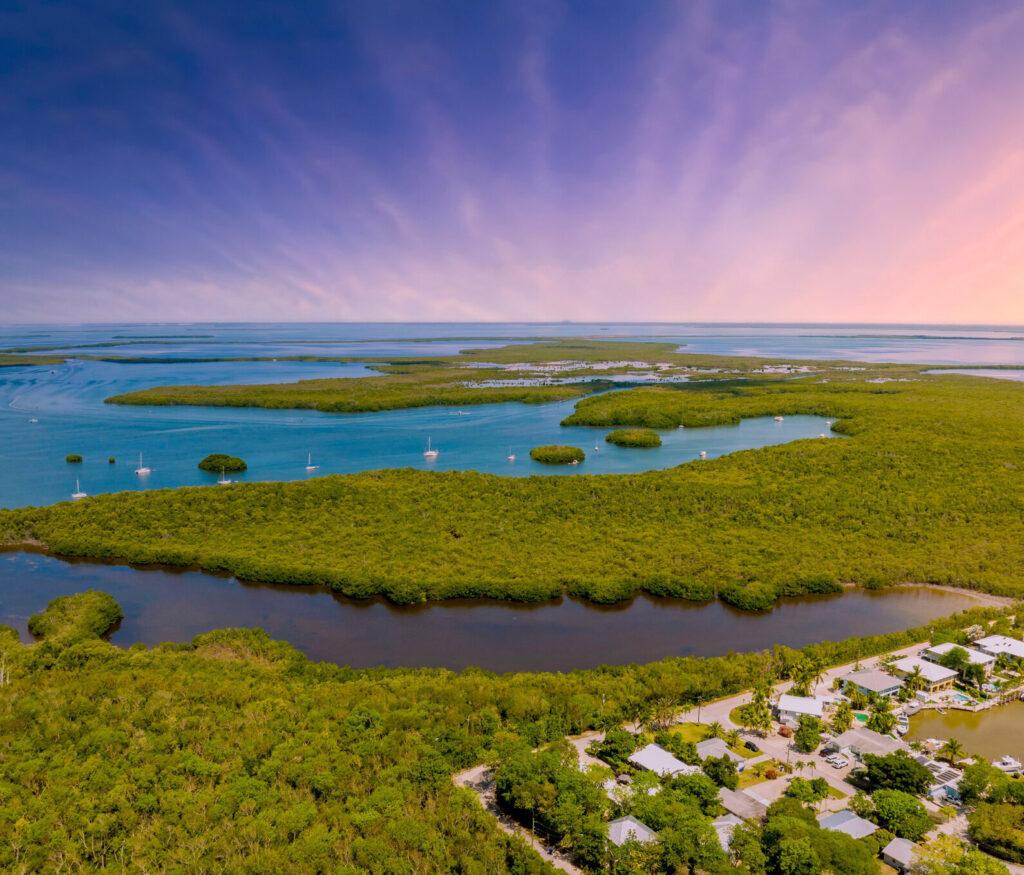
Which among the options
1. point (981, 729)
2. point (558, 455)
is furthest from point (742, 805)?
point (558, 455)

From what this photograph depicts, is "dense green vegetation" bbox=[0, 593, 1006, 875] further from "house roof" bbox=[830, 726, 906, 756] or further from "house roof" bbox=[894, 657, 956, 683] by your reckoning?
"house roof" bbox=[830, 726, 906, 756]

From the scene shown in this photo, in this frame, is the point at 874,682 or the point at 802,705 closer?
the point at 802,705

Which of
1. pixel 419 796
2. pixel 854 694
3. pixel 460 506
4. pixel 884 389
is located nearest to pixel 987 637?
pixel 854 694

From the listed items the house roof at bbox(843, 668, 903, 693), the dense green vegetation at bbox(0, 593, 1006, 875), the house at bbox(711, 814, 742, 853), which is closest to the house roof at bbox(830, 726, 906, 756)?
the house roof at bbox(843, 668, 903, 693)

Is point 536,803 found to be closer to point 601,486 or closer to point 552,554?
point 552,554

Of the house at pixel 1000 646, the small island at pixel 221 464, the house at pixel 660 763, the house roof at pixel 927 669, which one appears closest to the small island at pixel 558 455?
the small island at pixel 221 464

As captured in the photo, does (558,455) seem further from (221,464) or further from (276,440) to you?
(276,440)

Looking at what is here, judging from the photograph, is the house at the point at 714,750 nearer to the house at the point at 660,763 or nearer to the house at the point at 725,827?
the house at the point at 660,763
